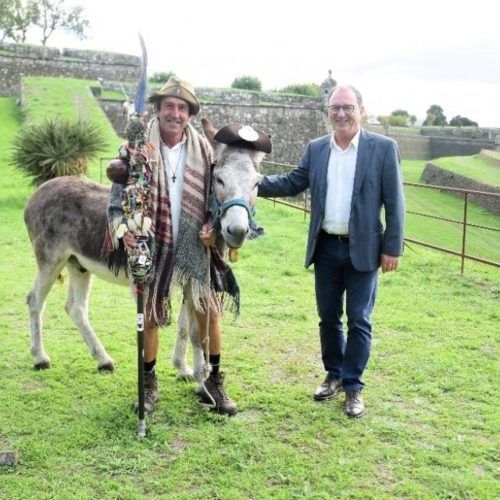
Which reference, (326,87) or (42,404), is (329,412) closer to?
(42,404)

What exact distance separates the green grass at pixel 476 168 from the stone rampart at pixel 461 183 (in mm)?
215

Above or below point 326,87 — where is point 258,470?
below

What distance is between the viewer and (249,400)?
438 cm

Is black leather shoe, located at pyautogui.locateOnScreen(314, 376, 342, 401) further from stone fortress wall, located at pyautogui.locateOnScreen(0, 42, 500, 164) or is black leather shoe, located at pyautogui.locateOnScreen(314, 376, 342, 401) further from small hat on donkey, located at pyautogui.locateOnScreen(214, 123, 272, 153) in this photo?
stone fortress wall, located at pyautogui.locateOnScreen(0, 42, 500, 164)

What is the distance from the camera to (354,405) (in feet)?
13.7

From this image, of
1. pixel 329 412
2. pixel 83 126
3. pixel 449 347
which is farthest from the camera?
pixel 83 126

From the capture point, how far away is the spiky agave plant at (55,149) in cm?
1133

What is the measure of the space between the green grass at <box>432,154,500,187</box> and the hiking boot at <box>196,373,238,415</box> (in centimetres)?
2061

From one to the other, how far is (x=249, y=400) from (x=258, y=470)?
3.08 ft

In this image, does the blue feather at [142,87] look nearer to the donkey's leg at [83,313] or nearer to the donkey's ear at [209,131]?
the donkey's ear at [209,131]

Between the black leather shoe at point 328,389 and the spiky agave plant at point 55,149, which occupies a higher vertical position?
the spiky agave plant at point 55,149

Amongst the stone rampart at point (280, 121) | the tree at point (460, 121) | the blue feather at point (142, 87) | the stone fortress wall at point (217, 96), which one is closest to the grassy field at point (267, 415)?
the blue feather at point (142, 87)

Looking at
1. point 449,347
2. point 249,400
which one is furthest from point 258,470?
point 449,347

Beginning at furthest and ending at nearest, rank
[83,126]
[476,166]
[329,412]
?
1. [476,166]
2. [83,126]
3. [329,412]
